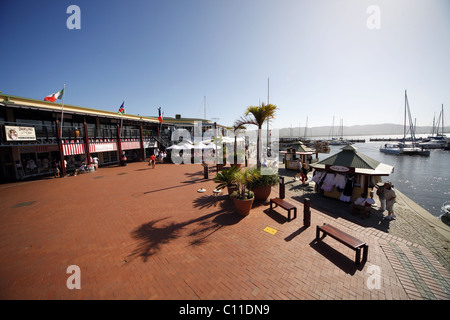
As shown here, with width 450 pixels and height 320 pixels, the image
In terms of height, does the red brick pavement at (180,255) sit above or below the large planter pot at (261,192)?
below

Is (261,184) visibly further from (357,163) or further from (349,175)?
(357,163)

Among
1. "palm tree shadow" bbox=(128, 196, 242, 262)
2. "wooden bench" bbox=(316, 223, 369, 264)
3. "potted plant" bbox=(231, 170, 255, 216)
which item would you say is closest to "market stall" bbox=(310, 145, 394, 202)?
"wooden bench" bbox=(316, 223, 369, 264)

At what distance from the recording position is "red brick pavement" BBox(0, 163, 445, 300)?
12.0 feet

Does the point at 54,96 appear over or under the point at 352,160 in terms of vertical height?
over

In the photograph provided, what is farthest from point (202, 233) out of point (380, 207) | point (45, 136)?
point (45, 136)

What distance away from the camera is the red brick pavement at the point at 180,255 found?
12.0 ft

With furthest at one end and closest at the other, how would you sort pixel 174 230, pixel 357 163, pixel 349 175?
pixel 349 175 → pixel 357 163 → pixel 174 230

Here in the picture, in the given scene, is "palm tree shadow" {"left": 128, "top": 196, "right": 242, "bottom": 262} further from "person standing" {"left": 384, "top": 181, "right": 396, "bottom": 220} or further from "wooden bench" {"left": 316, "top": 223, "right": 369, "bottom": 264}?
"person standing" {"left": 384, "top": 181, "right": 396, "bottom": 220}

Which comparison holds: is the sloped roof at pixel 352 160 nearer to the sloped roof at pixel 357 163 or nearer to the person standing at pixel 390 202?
the sloped roof at pixel 357 163

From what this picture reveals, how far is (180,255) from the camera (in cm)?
480

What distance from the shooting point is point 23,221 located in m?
7.04

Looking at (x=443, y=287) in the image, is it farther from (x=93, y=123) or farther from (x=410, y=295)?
(x=93, y=123)

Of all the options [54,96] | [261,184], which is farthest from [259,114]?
[54,96]

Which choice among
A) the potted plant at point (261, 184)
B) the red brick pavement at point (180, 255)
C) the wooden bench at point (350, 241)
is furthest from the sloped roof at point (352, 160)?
the wooden bench at point (350, 241)
